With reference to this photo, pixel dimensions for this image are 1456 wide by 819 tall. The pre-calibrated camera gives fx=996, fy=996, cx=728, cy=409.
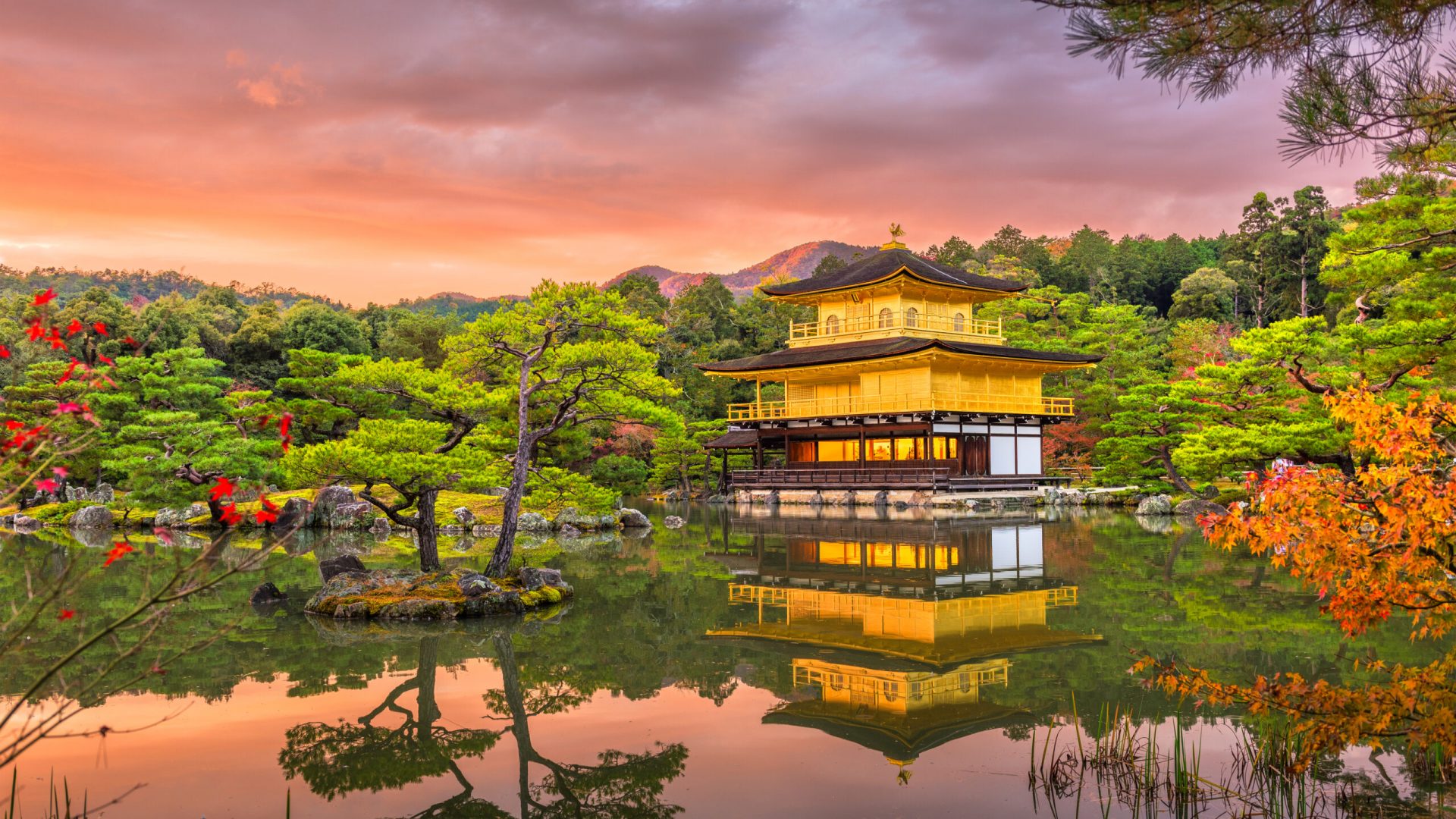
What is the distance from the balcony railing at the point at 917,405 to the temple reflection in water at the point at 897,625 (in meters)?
12.4

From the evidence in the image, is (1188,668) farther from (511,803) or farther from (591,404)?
(591,404)

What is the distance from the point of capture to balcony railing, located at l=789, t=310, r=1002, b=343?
36.5m

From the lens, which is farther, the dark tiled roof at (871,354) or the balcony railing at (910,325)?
the balcony railing at (910,325)

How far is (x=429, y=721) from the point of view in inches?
282

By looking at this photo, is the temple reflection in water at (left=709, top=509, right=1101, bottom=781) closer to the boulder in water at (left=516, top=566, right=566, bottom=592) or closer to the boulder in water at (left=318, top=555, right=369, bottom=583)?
the boulder in water at (left=516, top=566, right=566, bottom=592)

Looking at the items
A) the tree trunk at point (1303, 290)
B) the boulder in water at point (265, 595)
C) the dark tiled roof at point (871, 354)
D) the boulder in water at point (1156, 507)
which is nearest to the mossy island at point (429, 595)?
the boulder in water at point (265, 595)

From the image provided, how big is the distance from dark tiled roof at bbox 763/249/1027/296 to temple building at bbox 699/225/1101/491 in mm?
73

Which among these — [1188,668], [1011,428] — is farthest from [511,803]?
[1011,428]

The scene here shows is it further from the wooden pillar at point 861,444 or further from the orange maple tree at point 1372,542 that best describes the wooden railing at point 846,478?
the orange maple tree at point 1372,542

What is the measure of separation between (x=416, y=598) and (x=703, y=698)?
5.19 metres

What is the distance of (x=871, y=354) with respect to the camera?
112ft

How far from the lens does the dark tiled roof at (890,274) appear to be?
117 feet

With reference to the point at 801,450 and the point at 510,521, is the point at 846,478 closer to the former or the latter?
the point at 801,450

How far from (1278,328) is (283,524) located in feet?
79.0
